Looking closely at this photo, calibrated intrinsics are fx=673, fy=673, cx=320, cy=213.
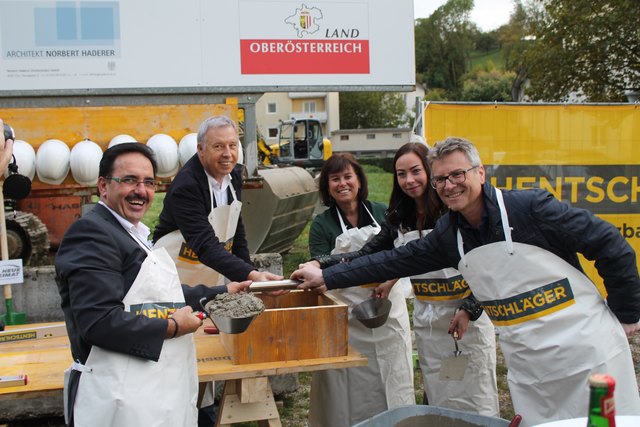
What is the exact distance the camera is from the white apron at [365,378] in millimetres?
3762

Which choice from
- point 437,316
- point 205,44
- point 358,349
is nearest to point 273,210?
point 205,44

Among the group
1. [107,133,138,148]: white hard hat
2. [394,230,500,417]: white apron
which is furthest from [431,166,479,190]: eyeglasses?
[107,133,138,148]: white hard hat

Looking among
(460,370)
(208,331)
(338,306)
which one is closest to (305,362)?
(338,306)

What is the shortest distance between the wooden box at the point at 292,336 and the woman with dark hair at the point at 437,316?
769mm

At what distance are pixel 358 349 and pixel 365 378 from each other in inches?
6.6

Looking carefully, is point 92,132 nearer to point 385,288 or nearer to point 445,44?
point 385,288

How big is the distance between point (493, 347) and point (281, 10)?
11.0 feet

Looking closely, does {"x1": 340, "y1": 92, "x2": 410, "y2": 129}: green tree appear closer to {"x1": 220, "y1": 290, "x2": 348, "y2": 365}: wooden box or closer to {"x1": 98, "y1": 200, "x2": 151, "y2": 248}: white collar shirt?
{"x1": 220, "y1": 290, "x2": 348, "y2": 365}: wooden box

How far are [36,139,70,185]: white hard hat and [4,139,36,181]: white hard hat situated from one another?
0.05 m

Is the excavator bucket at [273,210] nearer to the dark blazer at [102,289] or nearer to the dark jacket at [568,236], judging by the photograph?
the dark jacket at [568,236]

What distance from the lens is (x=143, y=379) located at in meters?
2.32

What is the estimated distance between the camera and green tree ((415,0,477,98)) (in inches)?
3285

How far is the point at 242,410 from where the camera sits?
3049 mm

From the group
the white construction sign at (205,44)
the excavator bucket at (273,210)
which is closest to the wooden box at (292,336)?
the white construction sign at (205,44)
